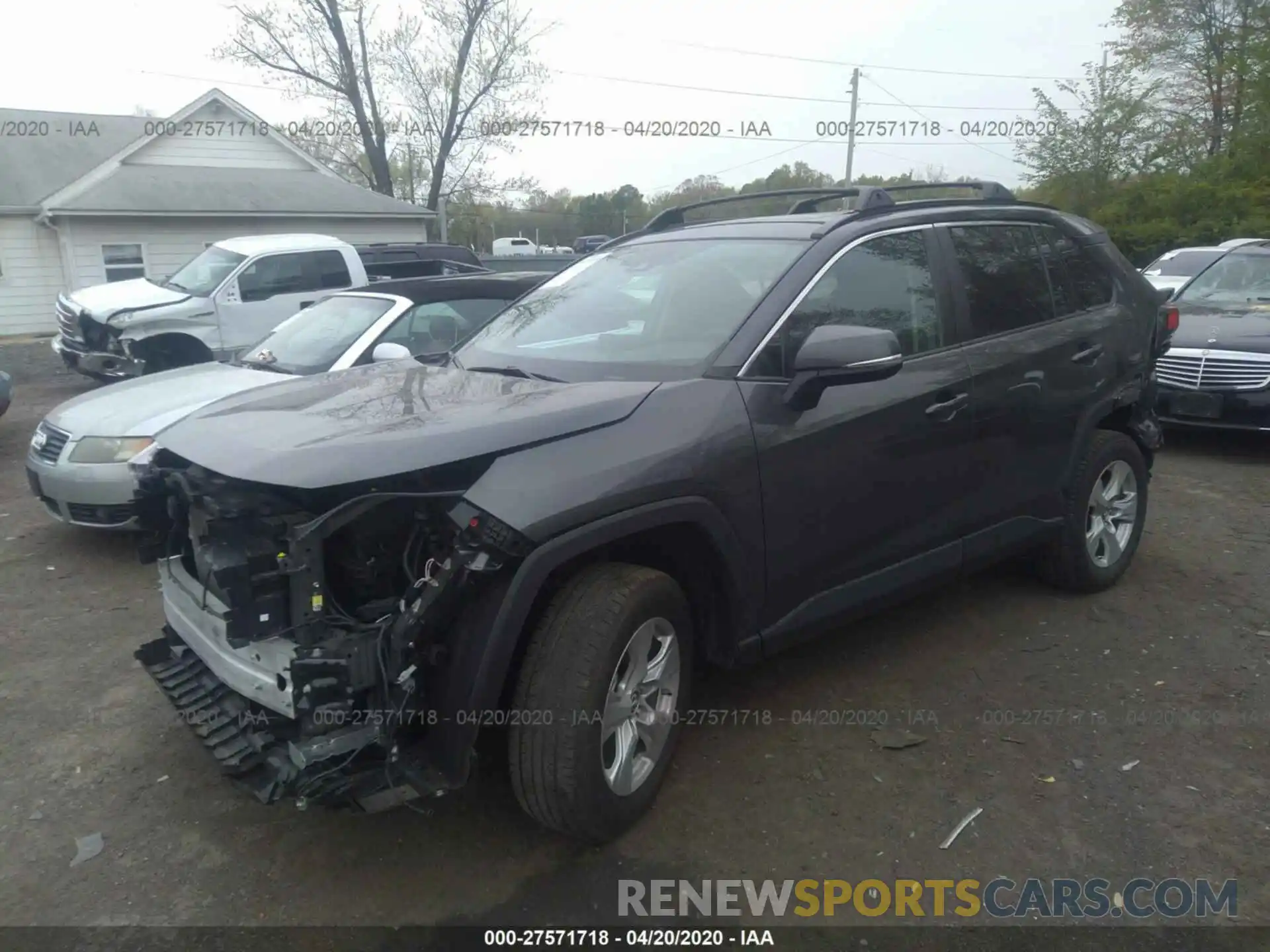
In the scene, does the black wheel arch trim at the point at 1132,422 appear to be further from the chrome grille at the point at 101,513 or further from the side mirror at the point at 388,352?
the chrome grille at the point at 101,513

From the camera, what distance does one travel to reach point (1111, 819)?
10.3ft

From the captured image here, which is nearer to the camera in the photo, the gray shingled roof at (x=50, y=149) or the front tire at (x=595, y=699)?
the front tire at (x=595, y=699)

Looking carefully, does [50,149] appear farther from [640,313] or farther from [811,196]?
[640,313]

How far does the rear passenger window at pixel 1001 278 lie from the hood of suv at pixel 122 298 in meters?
9.21

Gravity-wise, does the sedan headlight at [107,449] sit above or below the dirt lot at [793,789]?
above

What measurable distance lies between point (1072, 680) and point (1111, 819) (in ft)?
3.31

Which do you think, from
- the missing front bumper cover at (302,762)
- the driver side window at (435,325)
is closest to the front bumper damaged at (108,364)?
the driver side window at (435,325)

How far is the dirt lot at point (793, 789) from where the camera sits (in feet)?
9.45

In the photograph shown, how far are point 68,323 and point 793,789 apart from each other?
38.9 ft

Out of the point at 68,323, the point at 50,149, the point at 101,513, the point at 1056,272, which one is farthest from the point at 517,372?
the point at 50,149

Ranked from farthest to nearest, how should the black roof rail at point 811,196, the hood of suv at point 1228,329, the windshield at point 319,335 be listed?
the hood of suv at point 1228,329
the windshield at point 319,335
the black roof rail at point 811,196

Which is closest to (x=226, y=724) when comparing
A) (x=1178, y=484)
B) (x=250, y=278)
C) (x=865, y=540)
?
(x=865, y=540)

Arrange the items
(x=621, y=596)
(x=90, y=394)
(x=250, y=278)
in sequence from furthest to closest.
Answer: (x=250, y=278), (x=90, y=394), (x=621, y=596)

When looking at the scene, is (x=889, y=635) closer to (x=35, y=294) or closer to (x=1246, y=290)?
(x=1246, y=290)
